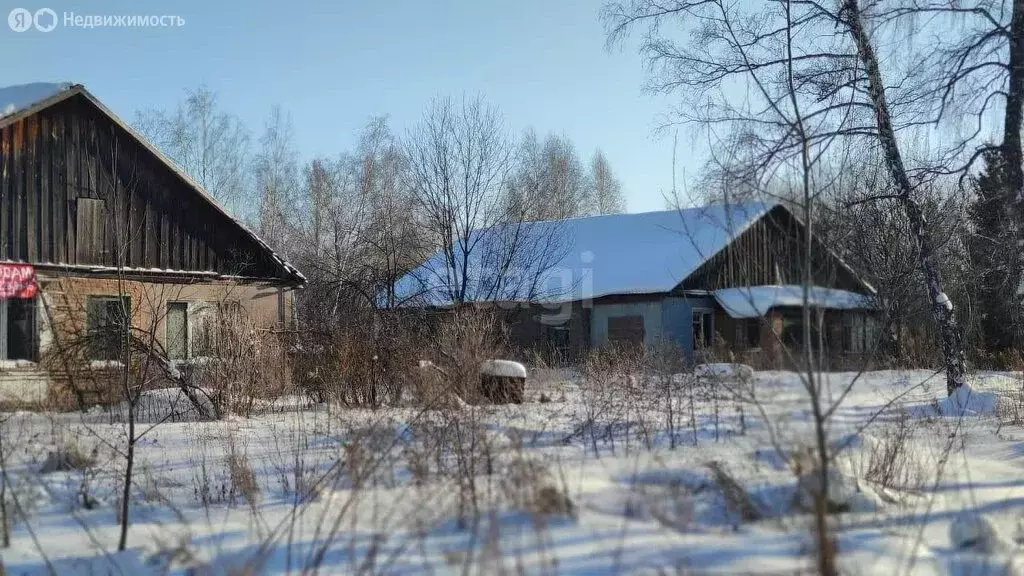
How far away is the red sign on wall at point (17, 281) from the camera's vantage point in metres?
12.1

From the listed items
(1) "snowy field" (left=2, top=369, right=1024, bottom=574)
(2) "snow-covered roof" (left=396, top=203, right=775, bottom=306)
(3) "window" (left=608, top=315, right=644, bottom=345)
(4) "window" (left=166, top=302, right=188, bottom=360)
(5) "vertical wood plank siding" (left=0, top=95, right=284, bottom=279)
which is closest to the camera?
(1) "snowy field" (left=2, top=369, right=1024, bottom=574)

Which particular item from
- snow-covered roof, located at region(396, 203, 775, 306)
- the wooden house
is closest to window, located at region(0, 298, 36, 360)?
snow-covered roof, located at region(396, 203, 775, 306)

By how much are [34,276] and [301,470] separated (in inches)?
359

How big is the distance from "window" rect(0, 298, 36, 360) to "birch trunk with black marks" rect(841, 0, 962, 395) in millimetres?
13297

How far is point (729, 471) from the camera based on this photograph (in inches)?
192

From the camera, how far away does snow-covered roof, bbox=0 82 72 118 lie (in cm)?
1256

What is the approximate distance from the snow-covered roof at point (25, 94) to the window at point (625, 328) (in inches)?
572

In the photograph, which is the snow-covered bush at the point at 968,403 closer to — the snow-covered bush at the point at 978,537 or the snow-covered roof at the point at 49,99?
the snow-covered bush at the point at 978,537

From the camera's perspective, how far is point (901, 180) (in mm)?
11477

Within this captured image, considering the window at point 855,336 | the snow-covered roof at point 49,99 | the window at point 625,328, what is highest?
the snow-covered roof at point 49,99

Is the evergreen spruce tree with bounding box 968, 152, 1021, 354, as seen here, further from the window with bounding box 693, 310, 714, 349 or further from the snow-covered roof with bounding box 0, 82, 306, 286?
the snow-covered roof with bounding box 0, 82, 306, 286

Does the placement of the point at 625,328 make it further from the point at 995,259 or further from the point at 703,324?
the point at 995,259

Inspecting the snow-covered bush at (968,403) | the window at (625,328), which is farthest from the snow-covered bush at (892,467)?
the window at (625,328)

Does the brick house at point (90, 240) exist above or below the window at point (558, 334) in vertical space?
above
